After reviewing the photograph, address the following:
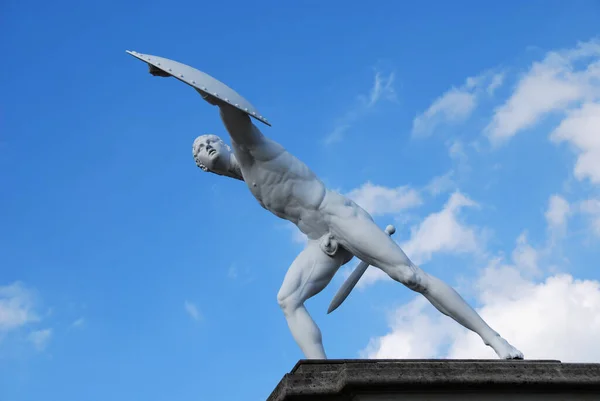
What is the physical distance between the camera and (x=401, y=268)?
6082mm

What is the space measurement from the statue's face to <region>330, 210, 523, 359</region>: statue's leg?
1.11m

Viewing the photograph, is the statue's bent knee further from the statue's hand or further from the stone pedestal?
the statue's hand

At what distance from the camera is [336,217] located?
20.8ft

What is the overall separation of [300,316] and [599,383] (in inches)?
87.7

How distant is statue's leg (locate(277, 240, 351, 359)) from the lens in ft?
19.7

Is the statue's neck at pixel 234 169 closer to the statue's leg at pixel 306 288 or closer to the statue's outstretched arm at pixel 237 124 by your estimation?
the statue's outstretched arm at pixel 237 124

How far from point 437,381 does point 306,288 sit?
1884mm

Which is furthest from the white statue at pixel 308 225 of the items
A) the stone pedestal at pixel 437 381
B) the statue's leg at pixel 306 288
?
the stone pedestal at pixel 437 381

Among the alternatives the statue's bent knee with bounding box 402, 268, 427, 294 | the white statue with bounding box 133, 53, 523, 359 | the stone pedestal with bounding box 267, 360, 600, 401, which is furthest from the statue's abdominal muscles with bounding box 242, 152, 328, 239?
the stone pedestal with bounding box 267, 360, 600, 401

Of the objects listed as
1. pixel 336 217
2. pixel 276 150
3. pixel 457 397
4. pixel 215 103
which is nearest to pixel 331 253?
pixel 336 217

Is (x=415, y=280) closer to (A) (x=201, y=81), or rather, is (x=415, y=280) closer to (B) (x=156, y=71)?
(A) (x=201, y=81)

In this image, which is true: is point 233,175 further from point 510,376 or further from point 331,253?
point 510,376

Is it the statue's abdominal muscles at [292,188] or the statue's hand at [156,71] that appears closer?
the statue's hand at [156,71]

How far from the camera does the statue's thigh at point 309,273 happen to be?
6250 millimetres
